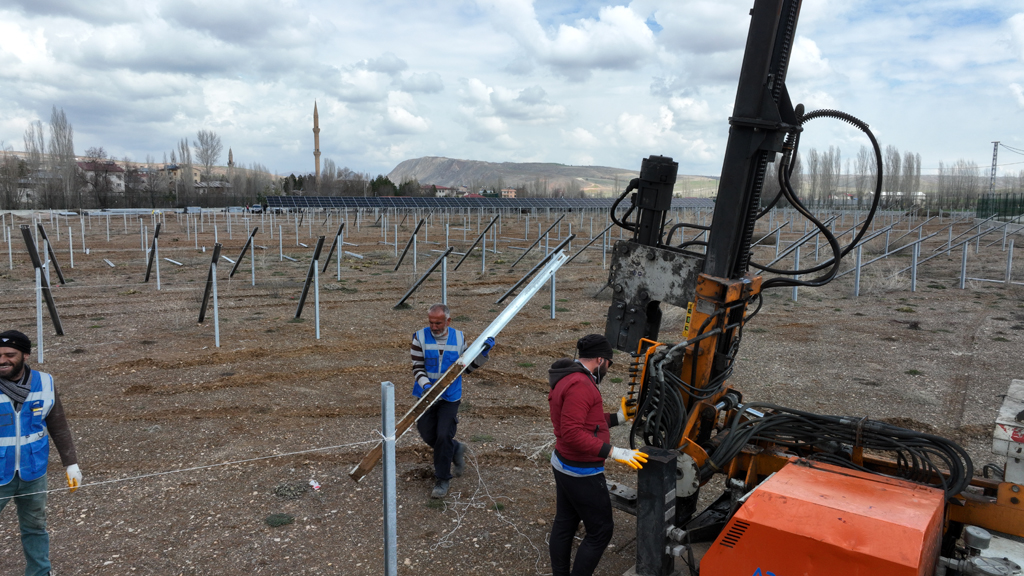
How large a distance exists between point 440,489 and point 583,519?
76.4 inches

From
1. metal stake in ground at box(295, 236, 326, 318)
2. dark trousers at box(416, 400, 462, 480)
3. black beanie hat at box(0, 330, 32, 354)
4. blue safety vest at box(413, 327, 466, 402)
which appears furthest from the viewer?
metal stake in ground at box(295, 236, 326, 318)

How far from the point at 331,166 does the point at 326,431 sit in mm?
120326

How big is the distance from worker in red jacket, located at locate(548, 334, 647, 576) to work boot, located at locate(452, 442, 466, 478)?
6.50 feet

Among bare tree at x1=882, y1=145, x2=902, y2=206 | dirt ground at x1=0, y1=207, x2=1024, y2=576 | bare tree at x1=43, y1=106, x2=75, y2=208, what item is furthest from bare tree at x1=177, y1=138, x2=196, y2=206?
bare tree at x1=882, y1=145, x2=902, y2=206

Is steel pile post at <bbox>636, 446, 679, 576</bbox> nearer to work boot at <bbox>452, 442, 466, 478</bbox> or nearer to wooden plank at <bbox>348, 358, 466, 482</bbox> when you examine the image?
wooden plank at <bbox>348, 358, 466, 482</bbox>

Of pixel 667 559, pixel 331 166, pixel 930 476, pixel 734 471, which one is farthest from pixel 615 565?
pixel 331 166

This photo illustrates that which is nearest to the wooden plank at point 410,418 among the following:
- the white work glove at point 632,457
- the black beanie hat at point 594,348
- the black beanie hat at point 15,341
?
the black beanie hat at point 594,348

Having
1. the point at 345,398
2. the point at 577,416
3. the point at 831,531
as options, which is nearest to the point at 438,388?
the point at 577,416

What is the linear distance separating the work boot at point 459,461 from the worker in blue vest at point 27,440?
2.85 m

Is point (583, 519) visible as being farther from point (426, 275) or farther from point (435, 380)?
point (426, 275)

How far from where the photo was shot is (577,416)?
376 cm

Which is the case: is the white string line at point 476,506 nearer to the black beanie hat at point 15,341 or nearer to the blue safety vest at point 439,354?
the blue safety vest at point 439,354

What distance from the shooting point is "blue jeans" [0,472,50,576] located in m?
3.90

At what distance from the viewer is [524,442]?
6789mm
